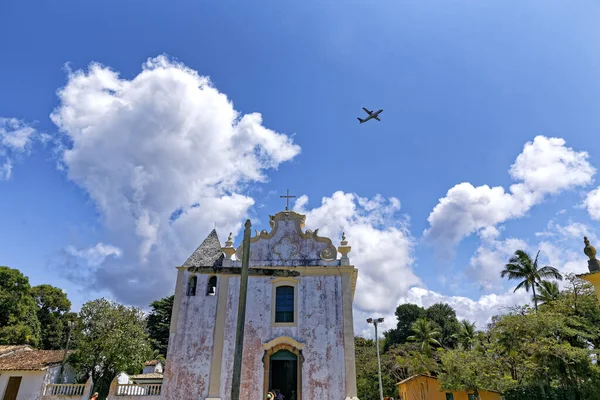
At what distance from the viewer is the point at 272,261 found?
1988 cm

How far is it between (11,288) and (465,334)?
144ft

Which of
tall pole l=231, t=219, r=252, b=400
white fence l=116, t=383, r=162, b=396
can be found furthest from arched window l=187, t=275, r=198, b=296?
tall pole l=231, t=219, r=252, b=400

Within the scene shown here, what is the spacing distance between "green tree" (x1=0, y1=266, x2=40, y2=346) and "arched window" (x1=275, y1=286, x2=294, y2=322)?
90.9 feet

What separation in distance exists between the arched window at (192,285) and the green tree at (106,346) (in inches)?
278

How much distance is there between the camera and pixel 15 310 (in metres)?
34.5

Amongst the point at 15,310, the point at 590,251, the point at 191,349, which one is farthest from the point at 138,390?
the point at 15,310

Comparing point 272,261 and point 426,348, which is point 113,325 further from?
point 426,348

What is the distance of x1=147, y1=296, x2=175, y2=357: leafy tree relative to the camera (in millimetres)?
44594

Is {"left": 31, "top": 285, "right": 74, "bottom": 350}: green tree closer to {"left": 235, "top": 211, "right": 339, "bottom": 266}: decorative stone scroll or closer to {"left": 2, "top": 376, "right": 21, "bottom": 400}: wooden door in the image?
{"left": 2, "top": 376, "right": 21, "bottom": 400}: wooden door

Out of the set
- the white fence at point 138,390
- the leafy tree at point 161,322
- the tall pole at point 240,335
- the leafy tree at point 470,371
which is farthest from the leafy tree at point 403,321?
the tall pole at point 240,335

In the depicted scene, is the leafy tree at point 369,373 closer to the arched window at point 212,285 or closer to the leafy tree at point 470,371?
the leafy tree at point 470,371

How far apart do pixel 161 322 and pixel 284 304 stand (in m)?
32.1

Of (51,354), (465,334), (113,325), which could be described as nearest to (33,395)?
(51,354)

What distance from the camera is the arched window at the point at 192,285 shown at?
1950cm
